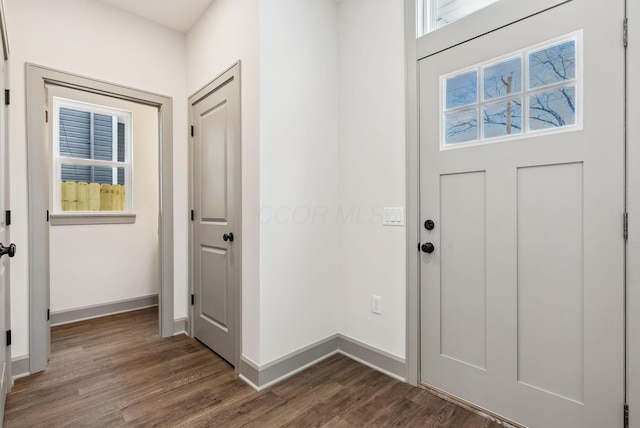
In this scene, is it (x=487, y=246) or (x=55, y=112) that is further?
(x=55, y=112)

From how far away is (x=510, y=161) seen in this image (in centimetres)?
164

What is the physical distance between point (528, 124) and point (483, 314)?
103cm

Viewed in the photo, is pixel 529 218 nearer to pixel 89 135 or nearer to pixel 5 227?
pixel 5 227

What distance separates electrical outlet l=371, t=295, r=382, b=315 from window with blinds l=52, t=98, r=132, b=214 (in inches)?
121

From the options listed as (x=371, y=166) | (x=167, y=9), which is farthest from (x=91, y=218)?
(x=371, y=166)

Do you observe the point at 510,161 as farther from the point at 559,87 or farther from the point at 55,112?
the point at 55,112

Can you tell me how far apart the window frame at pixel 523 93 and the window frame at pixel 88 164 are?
3448 millimetres

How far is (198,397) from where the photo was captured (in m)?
1.90

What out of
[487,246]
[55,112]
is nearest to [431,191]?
[487,246]

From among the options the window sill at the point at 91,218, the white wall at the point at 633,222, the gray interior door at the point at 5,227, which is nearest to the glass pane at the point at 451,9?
the white wall at the point at 633,222

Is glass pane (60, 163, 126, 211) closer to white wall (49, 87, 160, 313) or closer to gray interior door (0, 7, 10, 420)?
white wall (49, 87, 160, 313)

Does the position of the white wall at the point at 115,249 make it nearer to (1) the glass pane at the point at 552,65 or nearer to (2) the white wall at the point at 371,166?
(2) the white wall at the point at 371,166

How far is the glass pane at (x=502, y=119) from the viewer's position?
1.63 m

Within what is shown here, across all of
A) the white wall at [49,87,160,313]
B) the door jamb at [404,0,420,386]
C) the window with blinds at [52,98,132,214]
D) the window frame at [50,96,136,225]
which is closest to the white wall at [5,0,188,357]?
the white wall at [49,87,160,313]
